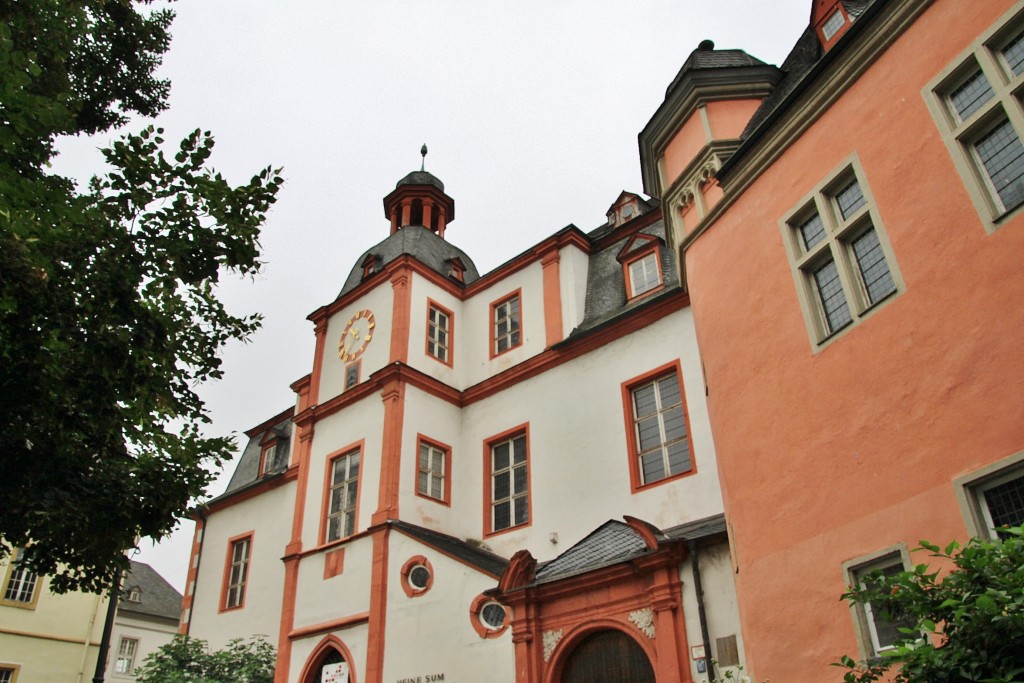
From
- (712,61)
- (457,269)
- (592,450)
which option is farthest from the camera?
(457,269)

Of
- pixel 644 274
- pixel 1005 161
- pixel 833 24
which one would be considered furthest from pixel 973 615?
pixel 644 274

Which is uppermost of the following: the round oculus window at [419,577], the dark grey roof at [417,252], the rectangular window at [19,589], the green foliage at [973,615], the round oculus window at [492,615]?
the dark grey roof at [417,252]

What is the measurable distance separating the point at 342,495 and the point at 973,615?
15.0m

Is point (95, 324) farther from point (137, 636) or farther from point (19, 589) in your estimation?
point (137, 636)

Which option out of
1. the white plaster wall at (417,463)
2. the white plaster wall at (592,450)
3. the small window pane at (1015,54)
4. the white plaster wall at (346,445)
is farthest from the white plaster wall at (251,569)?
the small window pane at (1015,54)

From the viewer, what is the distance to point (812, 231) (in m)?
8.84

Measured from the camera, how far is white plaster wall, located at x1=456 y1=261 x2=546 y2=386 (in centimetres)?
1766

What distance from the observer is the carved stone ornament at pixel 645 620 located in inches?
432

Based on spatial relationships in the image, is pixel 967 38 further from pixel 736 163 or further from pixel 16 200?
pixel 16 200

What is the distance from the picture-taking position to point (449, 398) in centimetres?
1809

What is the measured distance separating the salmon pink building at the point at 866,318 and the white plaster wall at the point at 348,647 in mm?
8376

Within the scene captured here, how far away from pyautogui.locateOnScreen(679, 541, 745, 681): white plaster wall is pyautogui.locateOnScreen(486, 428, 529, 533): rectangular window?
517 centimetres

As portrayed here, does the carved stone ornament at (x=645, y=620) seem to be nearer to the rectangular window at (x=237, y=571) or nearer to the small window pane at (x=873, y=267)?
the small window pane at (x=873, y=267)

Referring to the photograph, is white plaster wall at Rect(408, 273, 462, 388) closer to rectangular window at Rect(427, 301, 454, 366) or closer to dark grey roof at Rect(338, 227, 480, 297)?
rectangular window at Rect(427, 301, 454, 366)
